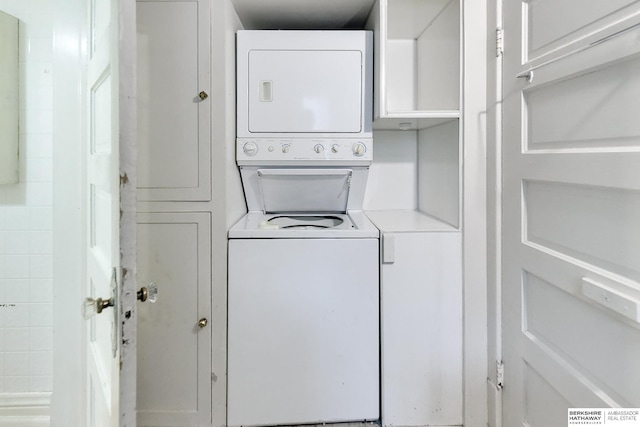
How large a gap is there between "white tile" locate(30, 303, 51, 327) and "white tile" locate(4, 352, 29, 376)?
0.17 meters

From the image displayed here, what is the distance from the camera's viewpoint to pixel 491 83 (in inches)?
58.6

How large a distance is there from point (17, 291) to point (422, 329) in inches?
78.3

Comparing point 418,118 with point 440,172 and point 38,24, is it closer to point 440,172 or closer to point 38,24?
point 440,172

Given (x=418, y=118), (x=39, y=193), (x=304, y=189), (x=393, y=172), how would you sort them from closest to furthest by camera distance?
(x=39, y=193) → (x=418, y=118) → (x=304, y=189) → (x=393, y=172)

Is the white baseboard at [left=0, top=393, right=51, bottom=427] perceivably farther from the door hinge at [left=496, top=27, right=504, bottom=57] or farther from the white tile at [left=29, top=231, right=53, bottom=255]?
the door hinge at [left=496, top=27, right=504, bottom=57]

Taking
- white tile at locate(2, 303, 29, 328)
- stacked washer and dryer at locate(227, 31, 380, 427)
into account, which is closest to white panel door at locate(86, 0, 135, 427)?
stacked washer and dryer at locate(227, 31, 380, 427)

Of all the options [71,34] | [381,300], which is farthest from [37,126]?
[381,300]

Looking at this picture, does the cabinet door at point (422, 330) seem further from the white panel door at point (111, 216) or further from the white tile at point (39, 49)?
the white tile at point (39, 49)

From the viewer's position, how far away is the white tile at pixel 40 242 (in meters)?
1.54

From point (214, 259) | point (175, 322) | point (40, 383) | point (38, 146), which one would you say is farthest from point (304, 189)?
point (40, 383)

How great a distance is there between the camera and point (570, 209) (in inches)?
42.1

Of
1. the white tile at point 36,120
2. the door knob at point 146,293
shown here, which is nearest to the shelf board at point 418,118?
the door knob at point 146,293

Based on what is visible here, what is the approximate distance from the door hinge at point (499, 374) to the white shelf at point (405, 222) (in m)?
0.64

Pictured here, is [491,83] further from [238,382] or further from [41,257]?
[41,257]
